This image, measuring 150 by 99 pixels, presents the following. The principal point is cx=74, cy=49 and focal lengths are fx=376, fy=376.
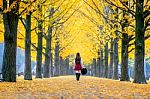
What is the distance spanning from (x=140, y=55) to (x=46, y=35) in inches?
620

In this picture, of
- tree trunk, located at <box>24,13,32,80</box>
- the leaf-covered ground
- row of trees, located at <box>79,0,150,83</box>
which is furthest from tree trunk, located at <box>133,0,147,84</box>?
tree trunk, located at <box>24,13,32,80</box>

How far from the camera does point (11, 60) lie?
59.8 feet

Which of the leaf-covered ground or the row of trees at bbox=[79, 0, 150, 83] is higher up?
→ the row of trees at bbox=[79, 0, 150, 83]

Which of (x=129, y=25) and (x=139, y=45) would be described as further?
(x=129, y=25)

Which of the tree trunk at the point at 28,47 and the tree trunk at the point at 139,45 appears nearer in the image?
the tree trunk at the point at 139,45

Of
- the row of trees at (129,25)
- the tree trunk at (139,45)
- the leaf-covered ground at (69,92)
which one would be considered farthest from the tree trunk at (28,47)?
the leaf-covered ground at (69,92)

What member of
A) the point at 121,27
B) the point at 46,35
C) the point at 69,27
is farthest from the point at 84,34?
the point at 121,27

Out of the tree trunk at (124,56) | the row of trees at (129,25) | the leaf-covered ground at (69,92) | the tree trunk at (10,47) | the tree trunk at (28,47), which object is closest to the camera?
the leaf-covered ground at (69,92)

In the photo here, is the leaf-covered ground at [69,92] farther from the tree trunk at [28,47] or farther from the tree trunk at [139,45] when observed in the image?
the tree trunk at [28,47]

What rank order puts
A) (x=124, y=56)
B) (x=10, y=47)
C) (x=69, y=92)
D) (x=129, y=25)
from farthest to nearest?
(x=124, y=56) < (x=129, y=25) < (x=10, y=47) < (x=69, y=92)

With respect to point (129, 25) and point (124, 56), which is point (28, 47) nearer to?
point (129, 25)

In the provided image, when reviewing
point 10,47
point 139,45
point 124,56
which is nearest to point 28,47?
point 10,47

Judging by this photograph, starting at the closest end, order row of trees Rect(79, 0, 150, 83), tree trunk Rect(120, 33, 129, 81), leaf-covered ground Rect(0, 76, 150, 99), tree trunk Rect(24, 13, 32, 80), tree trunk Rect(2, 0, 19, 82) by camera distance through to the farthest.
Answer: leaf-covered ground Rect(0, 76, 150, 99)
tree trunk Rect(2, 0, 19, 82)
row of trees Rect(79, 0, 150, 83)
tree trunk Rect(24, 13, 32, 80)
tree trunk Rect(120, 33, 129, 81)

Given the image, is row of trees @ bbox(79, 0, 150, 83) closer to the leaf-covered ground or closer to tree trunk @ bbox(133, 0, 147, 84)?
tree trunk @ bbox(133, 0, 147, 84)
